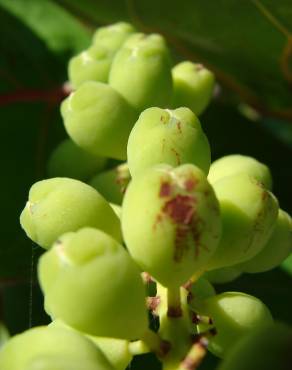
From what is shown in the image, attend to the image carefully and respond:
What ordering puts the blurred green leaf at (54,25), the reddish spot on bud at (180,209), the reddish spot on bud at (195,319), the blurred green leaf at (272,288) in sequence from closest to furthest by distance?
the reddish spot on bud at (180,209) → the reddish spot on bud at (195,319) → the blurred green leaf at (272,288) → the blurred green leaf at (54,25)

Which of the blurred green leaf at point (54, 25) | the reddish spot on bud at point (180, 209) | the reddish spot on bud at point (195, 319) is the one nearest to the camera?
the reddish spot on bud at point (180, 209)

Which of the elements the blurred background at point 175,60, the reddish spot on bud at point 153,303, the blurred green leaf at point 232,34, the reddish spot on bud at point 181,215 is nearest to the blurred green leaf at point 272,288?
the blurred background at point 175,60

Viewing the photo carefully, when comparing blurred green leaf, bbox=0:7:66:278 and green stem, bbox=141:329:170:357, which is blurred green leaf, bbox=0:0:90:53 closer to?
blurred green leaf, bbox=0:7:66:278

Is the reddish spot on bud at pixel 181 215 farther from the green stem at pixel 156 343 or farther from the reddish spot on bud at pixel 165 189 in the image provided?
the green stem at pixel 156 343

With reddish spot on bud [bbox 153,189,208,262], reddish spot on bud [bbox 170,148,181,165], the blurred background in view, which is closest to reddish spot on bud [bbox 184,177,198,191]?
reddish spot on bud [bbox 153,189,208,262]

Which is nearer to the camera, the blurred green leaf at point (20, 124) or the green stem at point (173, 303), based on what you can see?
the green stem at point (173, 303)

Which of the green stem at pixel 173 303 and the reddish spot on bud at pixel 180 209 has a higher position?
the reddish spot on bud at pixel 180 209

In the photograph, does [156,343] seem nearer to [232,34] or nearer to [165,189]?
[165,189]

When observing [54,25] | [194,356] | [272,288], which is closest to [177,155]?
[194,356]
